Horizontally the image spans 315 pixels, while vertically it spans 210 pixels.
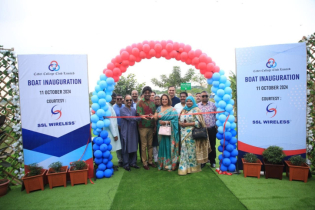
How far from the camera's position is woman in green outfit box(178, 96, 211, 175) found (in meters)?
4.44

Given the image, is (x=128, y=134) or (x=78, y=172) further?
(x=128, y=134)

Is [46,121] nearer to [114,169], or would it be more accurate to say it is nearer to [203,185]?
[114,169]

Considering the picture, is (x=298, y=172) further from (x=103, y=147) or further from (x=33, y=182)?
(x=33, y=182)

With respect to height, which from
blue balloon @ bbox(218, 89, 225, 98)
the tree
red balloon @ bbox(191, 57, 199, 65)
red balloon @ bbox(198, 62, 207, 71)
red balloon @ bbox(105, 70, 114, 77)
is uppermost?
the tree

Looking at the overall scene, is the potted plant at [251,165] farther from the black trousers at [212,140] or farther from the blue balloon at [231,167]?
the black trousers at [212,140]

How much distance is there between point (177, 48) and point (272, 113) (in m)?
2.45

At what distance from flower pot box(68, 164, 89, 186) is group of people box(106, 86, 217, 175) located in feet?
2.89

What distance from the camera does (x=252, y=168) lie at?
162 inches

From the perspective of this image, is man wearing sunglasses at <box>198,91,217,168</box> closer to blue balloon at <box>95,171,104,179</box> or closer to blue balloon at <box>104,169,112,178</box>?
blue balloon at <box>104,169,112,178</box>

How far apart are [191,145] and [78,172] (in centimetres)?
241

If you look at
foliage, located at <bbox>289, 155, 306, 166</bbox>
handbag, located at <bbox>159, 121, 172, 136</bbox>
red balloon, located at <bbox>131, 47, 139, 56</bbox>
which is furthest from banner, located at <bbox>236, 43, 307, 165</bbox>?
red balloon, located at <bbox>131, 47, 139, 56</bbox>

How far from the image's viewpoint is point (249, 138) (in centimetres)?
436

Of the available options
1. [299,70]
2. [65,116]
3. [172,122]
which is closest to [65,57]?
[65,116]

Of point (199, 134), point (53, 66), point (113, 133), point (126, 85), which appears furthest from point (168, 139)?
point (126, 85)
